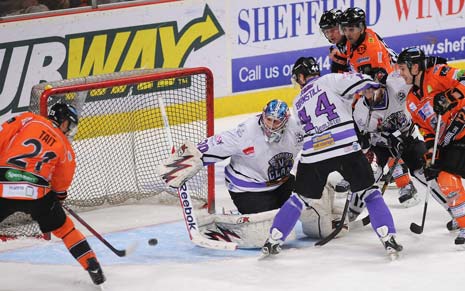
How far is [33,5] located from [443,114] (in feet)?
11.1

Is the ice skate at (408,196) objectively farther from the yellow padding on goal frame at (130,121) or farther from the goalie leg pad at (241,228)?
the yellow padding on goal frame at (130,121)

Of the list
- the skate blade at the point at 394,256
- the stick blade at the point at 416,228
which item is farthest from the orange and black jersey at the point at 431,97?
the skate blade at the point at 394,256

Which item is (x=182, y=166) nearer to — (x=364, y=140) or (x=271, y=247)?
(x=271, y=247)

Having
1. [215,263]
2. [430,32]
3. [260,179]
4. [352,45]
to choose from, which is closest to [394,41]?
[430,32]

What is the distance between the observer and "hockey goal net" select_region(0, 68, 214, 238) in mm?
6867

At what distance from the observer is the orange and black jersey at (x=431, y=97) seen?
5918 millimetres

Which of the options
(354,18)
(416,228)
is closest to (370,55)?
(354,18)

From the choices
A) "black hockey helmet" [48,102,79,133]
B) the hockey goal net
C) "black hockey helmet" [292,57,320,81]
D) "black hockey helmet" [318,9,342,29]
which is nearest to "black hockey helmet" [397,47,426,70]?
"black hockey helmet" [292,57,320,81]

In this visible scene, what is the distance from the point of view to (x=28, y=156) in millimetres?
5234

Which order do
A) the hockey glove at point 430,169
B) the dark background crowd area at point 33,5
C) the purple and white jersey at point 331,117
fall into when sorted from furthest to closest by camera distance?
the dark background crowd area at point 33,5, the hockey glove at point 430,169, the purple and white jersey at point 331,117

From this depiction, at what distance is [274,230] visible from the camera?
5.83 metres

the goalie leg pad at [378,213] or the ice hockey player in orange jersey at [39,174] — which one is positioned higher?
the ice hockey player in orange jersey at [39,174]

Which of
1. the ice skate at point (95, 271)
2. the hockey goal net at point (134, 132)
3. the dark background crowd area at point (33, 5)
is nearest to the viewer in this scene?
the ice skate at point (95, 271)

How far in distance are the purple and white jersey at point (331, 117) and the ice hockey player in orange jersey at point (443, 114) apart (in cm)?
33
